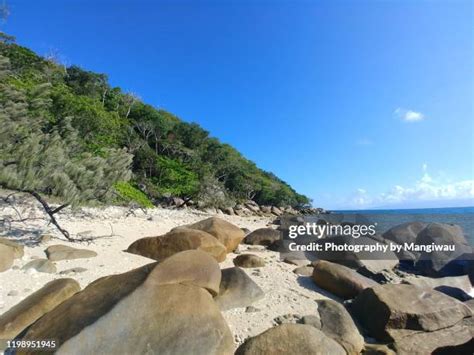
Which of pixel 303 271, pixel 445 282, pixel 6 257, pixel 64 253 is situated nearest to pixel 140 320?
pixel 6 257

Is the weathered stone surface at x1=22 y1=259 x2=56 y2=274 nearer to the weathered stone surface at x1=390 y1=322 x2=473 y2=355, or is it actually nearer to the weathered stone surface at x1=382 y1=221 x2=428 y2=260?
the weathered stone surface at x1=390 y1=322 x2=473 y2=355

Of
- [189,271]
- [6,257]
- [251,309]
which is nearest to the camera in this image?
[189,271]

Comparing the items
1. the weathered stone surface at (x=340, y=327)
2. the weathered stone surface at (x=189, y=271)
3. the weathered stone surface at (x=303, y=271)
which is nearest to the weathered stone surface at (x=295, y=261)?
the weathered stone surface at (x=303, y=271)

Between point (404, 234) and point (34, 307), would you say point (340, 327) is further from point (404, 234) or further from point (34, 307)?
point (404, 234)

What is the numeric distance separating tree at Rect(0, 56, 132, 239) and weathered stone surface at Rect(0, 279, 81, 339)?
298cm

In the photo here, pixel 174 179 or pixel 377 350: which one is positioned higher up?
pixel 174 179

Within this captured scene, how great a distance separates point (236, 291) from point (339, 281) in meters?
2.36

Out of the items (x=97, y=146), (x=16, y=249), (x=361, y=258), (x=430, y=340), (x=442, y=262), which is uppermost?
(x=97, y=146)

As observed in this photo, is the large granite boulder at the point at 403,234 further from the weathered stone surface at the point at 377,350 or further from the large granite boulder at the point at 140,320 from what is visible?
the large granite boulder at the point at 140,320

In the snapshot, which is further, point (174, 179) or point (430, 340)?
point (174, 179)

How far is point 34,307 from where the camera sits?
12.9 ft

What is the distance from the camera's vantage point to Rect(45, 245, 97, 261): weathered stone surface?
6.02m

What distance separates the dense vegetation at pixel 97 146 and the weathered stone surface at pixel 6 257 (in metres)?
1.54

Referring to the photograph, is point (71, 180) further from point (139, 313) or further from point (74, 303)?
point (139, 313)
